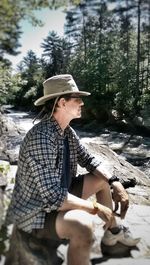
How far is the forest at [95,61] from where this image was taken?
2281mm

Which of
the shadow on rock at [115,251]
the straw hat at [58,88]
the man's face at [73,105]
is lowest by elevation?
the shadow on rock at [115,251]

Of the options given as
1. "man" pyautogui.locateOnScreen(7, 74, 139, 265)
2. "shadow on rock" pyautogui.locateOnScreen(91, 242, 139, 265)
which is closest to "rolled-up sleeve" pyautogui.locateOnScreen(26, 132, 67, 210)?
"man" pyautogui.locateOnScreen(7, 74, 139, 265)

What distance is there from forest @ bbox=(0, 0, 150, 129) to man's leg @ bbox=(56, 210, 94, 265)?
122cm

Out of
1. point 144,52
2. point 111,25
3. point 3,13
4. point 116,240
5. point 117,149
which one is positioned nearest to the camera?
point 3,13

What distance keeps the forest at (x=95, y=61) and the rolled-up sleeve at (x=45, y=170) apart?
2.25ft

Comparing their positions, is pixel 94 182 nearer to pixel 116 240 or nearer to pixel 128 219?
pixel 116 240

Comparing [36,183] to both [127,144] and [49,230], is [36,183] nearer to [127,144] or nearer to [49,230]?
[49,230]

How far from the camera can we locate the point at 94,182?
11.9 feet

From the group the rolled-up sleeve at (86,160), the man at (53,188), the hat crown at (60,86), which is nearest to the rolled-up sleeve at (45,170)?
the man at (53,188)

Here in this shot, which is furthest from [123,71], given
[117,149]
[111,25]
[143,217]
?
[143,217]

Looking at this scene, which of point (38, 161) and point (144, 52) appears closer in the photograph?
point (38, 161)

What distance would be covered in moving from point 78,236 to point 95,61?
98.3ft

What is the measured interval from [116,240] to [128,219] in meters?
1.26

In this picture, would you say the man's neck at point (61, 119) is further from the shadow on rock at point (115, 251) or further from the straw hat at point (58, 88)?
the shadow on rock at point (115, 251)
